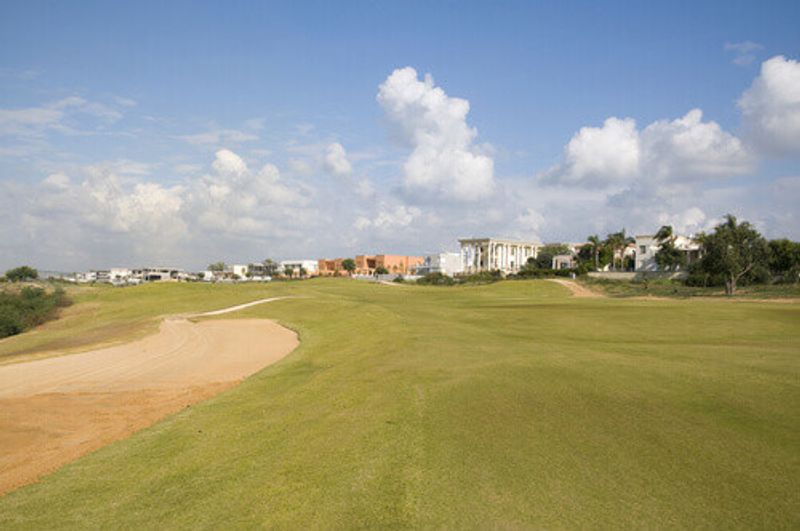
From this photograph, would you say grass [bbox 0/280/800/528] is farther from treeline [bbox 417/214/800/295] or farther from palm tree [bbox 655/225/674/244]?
palm tree [bbox 655/225/674/244]

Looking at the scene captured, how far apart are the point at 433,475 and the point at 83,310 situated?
65.8 meters

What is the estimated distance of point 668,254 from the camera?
86.6 meters

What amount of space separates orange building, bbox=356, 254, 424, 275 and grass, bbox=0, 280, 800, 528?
507 ft

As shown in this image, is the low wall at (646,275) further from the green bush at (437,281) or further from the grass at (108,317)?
the grass at (108,317)

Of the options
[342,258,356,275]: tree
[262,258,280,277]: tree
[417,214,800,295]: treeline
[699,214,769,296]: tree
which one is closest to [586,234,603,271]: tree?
[417,214,800,295]: treeline

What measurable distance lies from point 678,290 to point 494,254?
254ft

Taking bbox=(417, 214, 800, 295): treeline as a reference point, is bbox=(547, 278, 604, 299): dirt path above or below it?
below

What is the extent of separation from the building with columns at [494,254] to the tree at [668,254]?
4670 cm

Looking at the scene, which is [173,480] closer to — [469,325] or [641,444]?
[641,444]

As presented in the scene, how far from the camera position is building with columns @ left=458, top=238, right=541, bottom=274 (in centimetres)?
13800

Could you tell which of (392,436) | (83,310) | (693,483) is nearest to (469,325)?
(392,436)

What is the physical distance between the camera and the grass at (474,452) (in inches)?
262

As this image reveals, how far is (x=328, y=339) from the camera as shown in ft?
92.8

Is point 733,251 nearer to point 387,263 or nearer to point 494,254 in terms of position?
point 494,254
